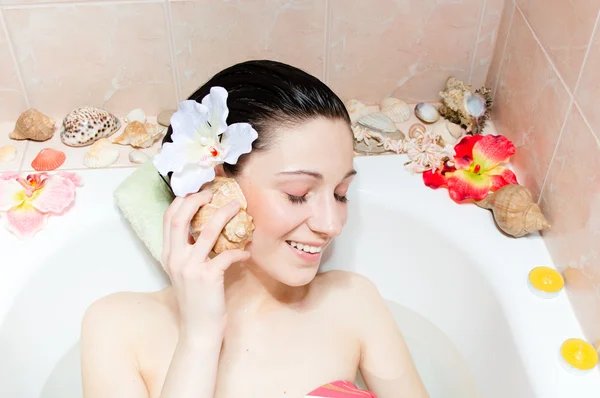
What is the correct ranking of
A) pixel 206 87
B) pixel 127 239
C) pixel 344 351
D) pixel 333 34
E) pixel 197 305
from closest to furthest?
1. pixel 197 305
2. pixel 206 87
3. pixel 344 351
4. pixel 127 239
5. pixel 333 34

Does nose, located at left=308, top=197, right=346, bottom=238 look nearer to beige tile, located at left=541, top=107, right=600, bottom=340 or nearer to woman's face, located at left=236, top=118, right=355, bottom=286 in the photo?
woman's face, located at left=236, top=118, right=355, bottom=286

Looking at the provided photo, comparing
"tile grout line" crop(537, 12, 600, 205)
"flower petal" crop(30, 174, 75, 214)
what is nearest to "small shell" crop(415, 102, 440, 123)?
"tile grout line" crop(537, 12, 600, 205)

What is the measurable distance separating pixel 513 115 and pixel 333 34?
46 centimetres

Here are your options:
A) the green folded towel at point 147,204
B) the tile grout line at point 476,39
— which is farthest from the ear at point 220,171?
the tile grout line at point 476,39

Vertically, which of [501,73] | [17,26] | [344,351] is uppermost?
[17,26]

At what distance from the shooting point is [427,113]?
1793mm

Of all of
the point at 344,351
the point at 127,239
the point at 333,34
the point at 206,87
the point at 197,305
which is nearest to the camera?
the point at 197,305

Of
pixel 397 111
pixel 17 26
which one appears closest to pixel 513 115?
pixel 397 111

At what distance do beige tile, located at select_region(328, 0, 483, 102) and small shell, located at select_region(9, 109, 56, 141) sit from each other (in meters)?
0.70

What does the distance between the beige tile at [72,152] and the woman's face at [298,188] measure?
0.59 m

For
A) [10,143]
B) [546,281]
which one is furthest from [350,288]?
[10,143]

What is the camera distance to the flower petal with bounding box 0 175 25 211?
1.53 metres

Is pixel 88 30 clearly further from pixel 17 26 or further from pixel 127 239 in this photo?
pixel 127 239

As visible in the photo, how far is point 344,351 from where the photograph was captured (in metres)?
1.40
